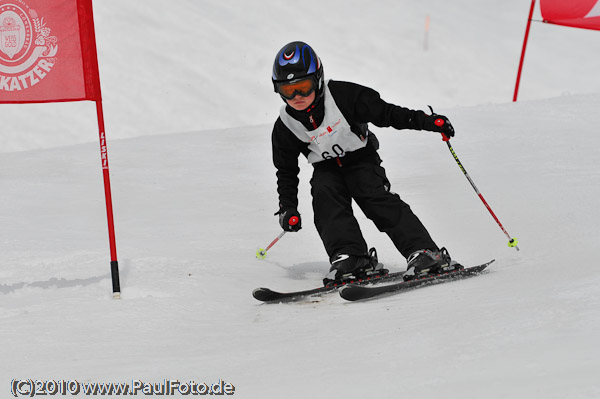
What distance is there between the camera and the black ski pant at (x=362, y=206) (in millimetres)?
4508

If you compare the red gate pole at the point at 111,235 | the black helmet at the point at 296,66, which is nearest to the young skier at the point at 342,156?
the black helmet at the point at 296,66

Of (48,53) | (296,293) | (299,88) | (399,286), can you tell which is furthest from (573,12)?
(48,53)

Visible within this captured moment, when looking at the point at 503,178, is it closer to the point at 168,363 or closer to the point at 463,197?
the point at 463,197

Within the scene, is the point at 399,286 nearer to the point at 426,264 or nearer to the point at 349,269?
the point at 426,264

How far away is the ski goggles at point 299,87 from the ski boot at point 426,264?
110 cm

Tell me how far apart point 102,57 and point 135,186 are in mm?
11415

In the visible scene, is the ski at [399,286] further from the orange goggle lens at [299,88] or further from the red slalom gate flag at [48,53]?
the red slalom gate flag at [48,53]

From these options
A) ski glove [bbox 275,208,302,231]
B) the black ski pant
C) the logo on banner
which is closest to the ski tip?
the black ski pant

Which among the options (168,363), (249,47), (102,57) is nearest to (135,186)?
(168,363)

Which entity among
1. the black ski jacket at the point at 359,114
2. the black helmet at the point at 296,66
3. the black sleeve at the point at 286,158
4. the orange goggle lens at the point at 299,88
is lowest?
the black sleeve at the point at 286,158

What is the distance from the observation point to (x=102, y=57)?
18250 millimetres

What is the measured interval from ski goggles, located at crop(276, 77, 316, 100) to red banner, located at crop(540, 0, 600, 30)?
27.8 feet

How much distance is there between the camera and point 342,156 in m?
4.70

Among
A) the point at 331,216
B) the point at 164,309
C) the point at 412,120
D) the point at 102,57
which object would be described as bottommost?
the point at 164,309
